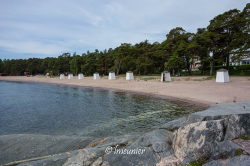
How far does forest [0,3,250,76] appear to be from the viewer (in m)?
24.8

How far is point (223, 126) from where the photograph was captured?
3318 millimetres

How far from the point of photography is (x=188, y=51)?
96.6 feet


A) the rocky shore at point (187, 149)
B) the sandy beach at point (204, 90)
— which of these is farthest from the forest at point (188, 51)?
the rocky shore at point (187, 149)

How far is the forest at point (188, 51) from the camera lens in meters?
24.8

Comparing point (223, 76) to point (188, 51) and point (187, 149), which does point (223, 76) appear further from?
point (187, 149)

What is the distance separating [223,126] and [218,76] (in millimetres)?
18212

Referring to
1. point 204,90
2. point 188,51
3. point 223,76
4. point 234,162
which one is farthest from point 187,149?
point 188,51

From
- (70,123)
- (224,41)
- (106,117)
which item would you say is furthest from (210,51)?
(70,123)

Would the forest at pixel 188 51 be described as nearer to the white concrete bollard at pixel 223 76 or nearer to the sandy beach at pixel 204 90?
the white concrete bollard at pixel 223 76

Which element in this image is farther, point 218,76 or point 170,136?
point 218,76

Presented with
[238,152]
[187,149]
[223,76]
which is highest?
[223,76]

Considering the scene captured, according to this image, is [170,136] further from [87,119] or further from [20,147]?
[87,119]

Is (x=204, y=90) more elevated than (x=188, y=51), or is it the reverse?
(x=188, y=51)

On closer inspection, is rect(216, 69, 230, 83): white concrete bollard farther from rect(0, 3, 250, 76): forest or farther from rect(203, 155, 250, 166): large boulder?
rect(203, 155, 250, 166): large boulder
